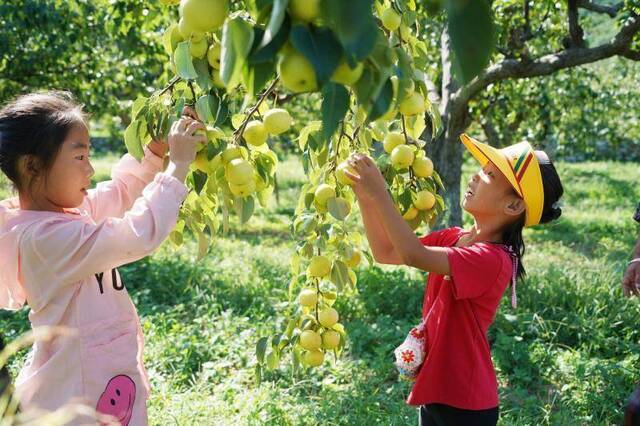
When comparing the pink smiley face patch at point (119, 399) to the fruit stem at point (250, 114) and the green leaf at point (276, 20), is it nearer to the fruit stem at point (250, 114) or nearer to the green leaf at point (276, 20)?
the fruit stem at point (250, 114)

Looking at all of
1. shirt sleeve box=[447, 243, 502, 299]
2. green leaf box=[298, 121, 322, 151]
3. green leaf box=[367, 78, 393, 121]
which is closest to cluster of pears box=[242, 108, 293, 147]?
green leaf box=[298, 121, 322, 151]

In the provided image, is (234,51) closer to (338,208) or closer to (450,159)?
(338,208)

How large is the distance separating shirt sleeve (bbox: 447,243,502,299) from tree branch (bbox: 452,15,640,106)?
7.56ft

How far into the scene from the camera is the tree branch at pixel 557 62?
12.4ft

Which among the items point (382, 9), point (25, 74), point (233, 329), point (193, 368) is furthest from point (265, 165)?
point (25, 74)

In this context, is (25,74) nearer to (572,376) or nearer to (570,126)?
(572,376)

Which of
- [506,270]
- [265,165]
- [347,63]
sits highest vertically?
[347,63]

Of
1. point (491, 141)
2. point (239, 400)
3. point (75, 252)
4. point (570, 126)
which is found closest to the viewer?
point (75, 252)

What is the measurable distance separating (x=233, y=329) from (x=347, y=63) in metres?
3.05

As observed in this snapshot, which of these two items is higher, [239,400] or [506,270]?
[506,270]

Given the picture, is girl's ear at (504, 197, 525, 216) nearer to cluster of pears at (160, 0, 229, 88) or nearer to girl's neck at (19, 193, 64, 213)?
cluster of pears at (160, 0, 229, 88)

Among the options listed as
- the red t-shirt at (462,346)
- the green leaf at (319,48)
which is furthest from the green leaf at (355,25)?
the red t-shirt at (462,346)

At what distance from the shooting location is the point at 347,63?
2.52 feet

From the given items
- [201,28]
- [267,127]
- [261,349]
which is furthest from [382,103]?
[261,349]
